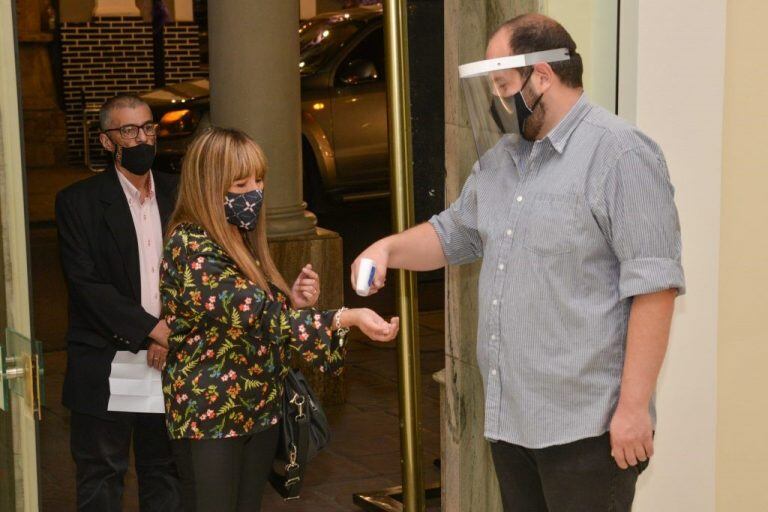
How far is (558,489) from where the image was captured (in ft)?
10.6

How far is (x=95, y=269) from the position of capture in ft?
15.8

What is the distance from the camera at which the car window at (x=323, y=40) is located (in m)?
11.0

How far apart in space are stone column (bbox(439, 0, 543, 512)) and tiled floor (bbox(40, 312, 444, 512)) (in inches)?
56.7

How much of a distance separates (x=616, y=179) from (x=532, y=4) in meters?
1.08

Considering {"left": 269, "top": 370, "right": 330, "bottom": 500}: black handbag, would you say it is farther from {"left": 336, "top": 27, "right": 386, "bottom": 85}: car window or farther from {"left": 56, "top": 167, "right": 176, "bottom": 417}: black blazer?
{"left": 336, "top": 27, "right": 386, "bottom": 85}: car window

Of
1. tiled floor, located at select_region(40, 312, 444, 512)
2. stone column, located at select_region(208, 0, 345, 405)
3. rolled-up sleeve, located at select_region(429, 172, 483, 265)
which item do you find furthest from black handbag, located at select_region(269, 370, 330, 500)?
stone column, located at select_region(208, 0, 345, 405)

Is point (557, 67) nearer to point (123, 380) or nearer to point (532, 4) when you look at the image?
point (532, 4)

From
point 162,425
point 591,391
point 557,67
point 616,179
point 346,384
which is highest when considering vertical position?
point 557,67

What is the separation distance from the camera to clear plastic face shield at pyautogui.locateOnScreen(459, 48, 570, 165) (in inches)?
127

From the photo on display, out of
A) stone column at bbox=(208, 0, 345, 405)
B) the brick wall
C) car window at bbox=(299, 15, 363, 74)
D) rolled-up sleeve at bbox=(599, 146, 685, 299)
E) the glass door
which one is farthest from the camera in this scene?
the brick wall

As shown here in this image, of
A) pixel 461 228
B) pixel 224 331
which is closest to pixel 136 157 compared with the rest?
pixel 224 331

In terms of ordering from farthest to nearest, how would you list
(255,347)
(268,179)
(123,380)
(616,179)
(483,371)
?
1. (268,179)
2. (123,380)
3. (255,347)
4. (483,371)
5. (616,179)

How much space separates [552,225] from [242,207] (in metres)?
1.14

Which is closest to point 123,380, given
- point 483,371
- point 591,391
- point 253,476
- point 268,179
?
point 253,476
